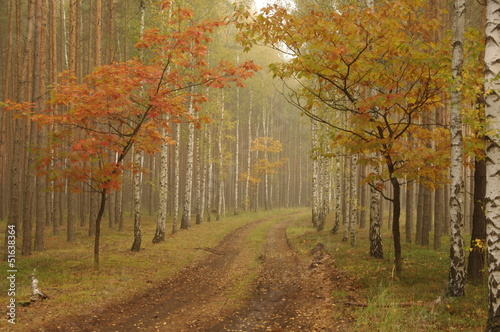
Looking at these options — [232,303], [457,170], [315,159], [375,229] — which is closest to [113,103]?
[315,159]

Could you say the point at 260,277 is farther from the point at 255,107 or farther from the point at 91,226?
the point at 255,107

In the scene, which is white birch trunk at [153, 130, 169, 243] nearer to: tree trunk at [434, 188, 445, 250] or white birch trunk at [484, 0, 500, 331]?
tree trunk at [434, 188, 445, 250]

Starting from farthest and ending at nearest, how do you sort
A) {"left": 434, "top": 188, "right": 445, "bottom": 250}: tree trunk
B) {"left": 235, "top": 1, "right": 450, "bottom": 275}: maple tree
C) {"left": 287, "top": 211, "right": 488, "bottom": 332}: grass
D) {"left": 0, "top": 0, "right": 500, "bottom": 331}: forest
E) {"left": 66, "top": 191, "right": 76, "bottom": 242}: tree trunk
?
{"left": 66, "top": 191, "right": 76, "bottom": 242}: tree trunk
{"left": 434, "top": 188, "right": 445, "bottom": 250}: tree trunk
{"left": 235, "top": 1, "right": 450, "bottom": 275}: maple tree
{"left": 0, "top": 0, "right": 500, "bottom": 331}: forest
{"left": 287, "top": 211, "right": 488, "bottom": 332}: grass

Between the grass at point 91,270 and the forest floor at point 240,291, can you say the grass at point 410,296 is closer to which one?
the forest floor at point 240,291

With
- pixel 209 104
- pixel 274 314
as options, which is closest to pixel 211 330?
pixel 274 314

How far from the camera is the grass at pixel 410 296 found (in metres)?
6.00

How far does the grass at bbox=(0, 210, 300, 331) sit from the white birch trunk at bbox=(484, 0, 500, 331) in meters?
6.86

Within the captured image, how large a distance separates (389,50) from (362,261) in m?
6.76

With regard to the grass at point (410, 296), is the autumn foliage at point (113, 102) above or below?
above

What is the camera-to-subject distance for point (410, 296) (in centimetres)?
756

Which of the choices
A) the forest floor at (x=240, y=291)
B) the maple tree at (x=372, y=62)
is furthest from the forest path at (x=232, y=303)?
the maple tree at (x=372, y=62)

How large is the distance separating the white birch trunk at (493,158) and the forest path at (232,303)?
2.47m

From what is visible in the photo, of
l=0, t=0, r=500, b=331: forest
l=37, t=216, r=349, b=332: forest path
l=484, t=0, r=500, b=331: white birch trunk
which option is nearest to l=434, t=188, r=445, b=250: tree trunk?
l=0, t=0, r=500, b=331: forest

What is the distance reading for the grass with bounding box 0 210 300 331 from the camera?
7.57m
